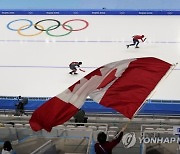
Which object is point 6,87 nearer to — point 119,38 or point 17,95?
point 17,95

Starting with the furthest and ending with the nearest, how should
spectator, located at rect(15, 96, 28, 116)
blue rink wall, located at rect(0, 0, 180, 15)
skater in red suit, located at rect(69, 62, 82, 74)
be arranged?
blue rink wall, located at rect(0, 0, 180, 15) → skater in red suit, located at rect(69, 62, 82, 74) → spectator, located at rect(15, 96, 28, 116)

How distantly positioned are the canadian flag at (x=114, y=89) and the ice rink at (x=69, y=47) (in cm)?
438

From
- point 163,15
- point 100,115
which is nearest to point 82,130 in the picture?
point 100,115

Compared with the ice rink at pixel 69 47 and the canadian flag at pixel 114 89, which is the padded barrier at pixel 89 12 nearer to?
the ice rink at pixel 69 47

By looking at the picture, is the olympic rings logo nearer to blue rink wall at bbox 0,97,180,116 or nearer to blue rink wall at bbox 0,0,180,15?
blue rink wall at bbox 0,0,180,15

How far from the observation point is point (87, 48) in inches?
456

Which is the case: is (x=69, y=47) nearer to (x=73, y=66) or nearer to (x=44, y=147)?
(x=73, y=66)

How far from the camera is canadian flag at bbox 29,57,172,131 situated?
4629 millimetres

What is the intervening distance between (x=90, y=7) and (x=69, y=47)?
3441mm

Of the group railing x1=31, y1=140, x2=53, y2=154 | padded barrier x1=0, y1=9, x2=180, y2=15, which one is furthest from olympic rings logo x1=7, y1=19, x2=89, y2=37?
railing x1=31, y1=140, x2=53, y2=154

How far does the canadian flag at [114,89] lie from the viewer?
4629 millimetres

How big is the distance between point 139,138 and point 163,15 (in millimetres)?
8575

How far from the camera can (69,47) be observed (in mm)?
11734

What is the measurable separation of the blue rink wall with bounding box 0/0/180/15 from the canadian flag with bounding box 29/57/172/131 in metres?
8.79
